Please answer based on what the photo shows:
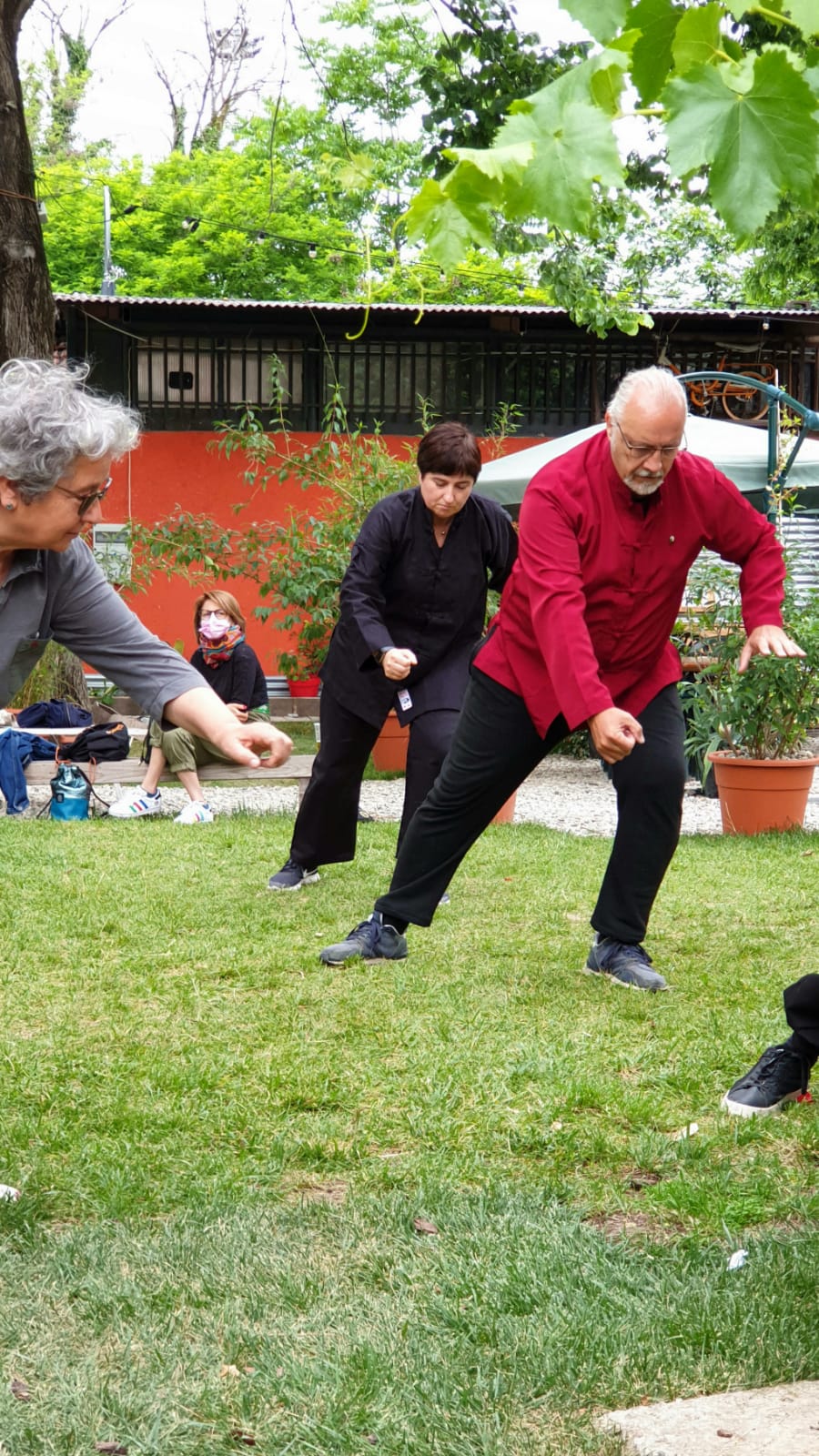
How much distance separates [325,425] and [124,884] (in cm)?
769

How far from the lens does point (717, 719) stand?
9.23 metres

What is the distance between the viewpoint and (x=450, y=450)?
6.15m

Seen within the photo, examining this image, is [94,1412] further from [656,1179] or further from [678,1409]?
[656,1179]

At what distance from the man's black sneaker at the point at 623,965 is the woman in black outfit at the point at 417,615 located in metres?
1.11

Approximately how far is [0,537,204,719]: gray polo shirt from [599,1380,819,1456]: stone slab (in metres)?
1.70

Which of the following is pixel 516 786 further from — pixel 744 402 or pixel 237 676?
pixel 744 402

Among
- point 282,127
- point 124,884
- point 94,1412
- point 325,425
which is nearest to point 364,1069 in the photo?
point 94,1412

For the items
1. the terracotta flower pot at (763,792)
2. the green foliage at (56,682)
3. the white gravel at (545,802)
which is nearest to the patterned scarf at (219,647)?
the white gravel at (545,802)

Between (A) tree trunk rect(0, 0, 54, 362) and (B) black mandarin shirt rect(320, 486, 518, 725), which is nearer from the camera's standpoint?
(B) black mandarin shirt rect(320, 486, 518, 725)

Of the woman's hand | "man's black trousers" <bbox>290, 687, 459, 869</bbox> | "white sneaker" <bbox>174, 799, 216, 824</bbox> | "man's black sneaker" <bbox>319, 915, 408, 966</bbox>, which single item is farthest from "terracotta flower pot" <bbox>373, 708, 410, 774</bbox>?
"man's black sneaker" <bbox>319, 915, 408, 966</bbox>

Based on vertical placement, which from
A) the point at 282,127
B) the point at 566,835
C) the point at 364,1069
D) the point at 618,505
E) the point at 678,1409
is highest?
the point at 282,127

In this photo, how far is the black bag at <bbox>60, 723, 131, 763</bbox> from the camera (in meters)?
10.3

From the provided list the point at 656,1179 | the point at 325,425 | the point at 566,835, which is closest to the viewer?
the point at 656,1179

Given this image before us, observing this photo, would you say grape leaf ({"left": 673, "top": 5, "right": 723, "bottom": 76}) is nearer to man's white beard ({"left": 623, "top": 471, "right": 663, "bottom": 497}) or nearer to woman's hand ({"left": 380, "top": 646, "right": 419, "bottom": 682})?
man's white beard ({"left": 623, "top": 471, "right": 663, "bottom": 497})
